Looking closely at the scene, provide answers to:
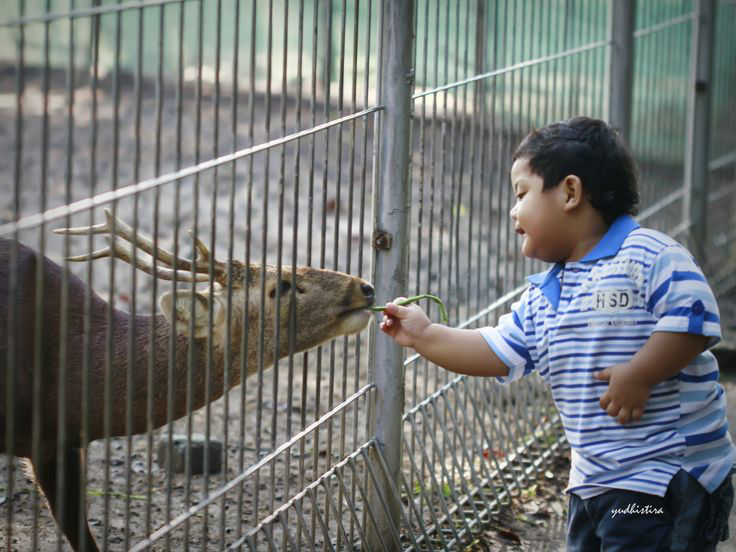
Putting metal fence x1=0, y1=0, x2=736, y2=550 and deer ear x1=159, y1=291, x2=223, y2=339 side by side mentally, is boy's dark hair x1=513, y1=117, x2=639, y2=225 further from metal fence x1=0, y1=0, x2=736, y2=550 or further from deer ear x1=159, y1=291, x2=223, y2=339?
deer ear x1=159, y1=291, x2=223, y2=339

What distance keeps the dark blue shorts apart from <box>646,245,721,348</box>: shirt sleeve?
38 cm

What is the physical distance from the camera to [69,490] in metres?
4.43

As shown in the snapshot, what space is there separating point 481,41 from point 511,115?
375 mm

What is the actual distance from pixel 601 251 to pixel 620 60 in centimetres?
340

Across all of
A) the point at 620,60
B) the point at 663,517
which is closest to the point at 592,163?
the point at 663,517

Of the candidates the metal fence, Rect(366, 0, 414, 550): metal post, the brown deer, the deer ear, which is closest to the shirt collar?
the metal fence

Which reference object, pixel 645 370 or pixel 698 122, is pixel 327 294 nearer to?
pixel 645 370

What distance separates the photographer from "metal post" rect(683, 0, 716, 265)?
26.7 ft

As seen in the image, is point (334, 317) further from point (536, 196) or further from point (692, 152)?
point (692, 152)

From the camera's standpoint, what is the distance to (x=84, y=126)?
42.7 feet

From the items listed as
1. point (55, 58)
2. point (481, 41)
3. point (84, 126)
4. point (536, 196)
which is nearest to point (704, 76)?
point (481, 41)

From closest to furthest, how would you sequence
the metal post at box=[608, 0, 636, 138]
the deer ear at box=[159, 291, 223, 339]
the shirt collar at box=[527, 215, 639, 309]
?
the shirt collar at box=[527, 215, 639, 309]
the deer ear at box=[159, 291, 223, 339]
the metal post at box=[608, 0, 636, 138]

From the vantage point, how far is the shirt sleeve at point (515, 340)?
3207mm

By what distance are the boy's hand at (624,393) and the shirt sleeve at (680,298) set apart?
130mm
